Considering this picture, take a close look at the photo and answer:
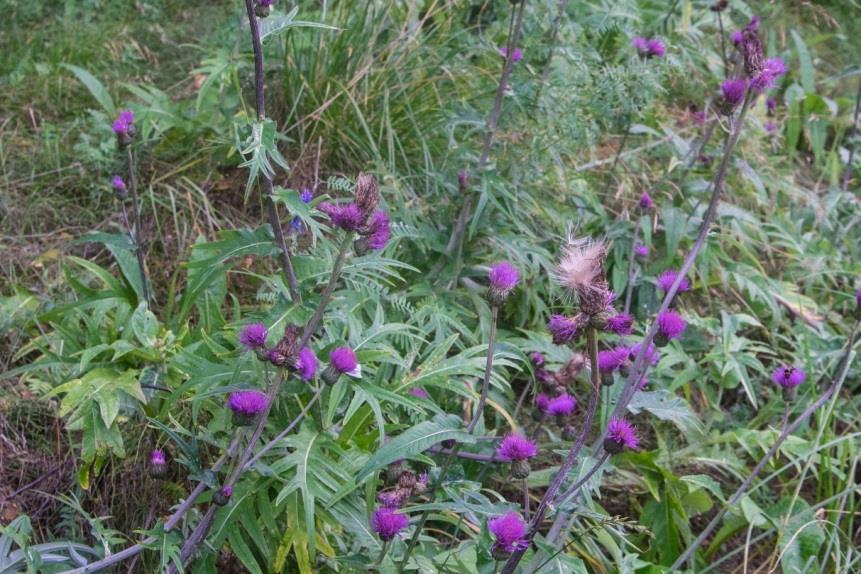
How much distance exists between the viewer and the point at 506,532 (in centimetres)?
164

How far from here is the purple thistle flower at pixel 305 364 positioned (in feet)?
6.07

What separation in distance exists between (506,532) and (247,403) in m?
0.53

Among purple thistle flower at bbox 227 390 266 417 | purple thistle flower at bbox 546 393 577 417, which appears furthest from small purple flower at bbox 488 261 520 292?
purple thistle flower at bbox 227 390 266 417

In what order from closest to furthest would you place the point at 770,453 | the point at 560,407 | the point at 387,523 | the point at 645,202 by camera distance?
the point at 387,523
the point at 560,407
the point at 770,453
the point at 645,202

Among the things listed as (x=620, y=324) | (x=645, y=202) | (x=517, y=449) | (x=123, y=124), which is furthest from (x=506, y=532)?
(x=645, y=202)

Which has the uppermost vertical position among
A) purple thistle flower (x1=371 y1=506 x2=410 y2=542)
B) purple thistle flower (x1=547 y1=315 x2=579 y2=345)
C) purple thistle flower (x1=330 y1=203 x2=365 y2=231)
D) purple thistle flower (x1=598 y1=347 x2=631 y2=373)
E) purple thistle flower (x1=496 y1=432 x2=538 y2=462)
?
purple thistle flower (x1=330 y1=203 x2=365 y2=231)

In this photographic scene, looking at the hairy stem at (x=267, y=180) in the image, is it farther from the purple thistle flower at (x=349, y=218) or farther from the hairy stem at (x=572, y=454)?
the hairy stem at (x=572, y=454)

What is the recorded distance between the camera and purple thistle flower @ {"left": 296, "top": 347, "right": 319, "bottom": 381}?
1851 mm

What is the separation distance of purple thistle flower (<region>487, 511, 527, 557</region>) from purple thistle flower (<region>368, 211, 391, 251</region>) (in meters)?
0.60

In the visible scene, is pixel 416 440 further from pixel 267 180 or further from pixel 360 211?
pixel 267 180

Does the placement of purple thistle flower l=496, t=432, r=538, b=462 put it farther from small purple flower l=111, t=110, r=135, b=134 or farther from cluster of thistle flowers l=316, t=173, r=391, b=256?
small purple flower l=111, t=110, r=135, b=134

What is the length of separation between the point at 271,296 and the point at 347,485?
0.52 m

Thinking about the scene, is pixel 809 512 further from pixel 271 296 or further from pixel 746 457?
pixel 271 296

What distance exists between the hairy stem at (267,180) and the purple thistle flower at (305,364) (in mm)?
175
